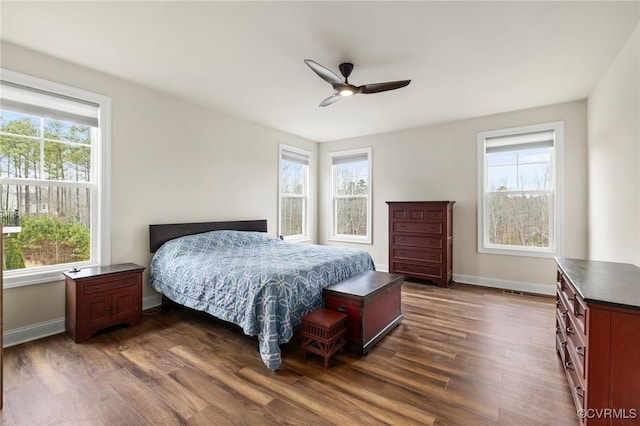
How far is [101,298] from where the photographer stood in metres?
2.80

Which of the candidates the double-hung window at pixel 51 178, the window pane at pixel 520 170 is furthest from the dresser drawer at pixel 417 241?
the double-hung window at pixel 51 178

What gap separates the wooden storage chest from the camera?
8.07 ft

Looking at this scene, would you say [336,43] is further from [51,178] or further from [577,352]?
[51,178]

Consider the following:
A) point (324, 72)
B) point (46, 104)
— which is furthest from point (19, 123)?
point (324, 72)

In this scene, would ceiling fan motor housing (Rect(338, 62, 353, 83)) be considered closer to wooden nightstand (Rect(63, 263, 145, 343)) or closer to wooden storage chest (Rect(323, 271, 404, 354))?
wooden storage chest (Rect(323, 271, 404, 354))

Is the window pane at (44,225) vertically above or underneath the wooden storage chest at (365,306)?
above

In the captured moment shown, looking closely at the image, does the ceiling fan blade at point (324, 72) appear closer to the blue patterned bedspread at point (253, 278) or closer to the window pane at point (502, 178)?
the blue patterned bedspread at point (253, 278)

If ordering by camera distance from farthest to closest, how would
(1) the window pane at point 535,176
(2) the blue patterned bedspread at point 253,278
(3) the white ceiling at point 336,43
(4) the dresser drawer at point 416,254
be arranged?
(4) the dresser drawer at point 416,254 → (1) the window pane at point 535,176 → (2) the blue patterned bedspread at point 253,278 → (3) the white ceiling at point 336,43

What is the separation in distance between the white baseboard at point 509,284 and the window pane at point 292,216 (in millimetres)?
2991

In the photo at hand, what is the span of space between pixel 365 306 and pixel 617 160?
2832 mm

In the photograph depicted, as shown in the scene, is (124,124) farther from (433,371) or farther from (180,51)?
(433,371)

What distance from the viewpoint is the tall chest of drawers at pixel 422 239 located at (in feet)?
14.9

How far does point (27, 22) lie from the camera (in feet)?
7.61

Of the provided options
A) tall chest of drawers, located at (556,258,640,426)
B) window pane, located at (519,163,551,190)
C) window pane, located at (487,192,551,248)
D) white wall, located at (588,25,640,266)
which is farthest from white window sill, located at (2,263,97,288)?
window pane, located at (519,163,551,190)
